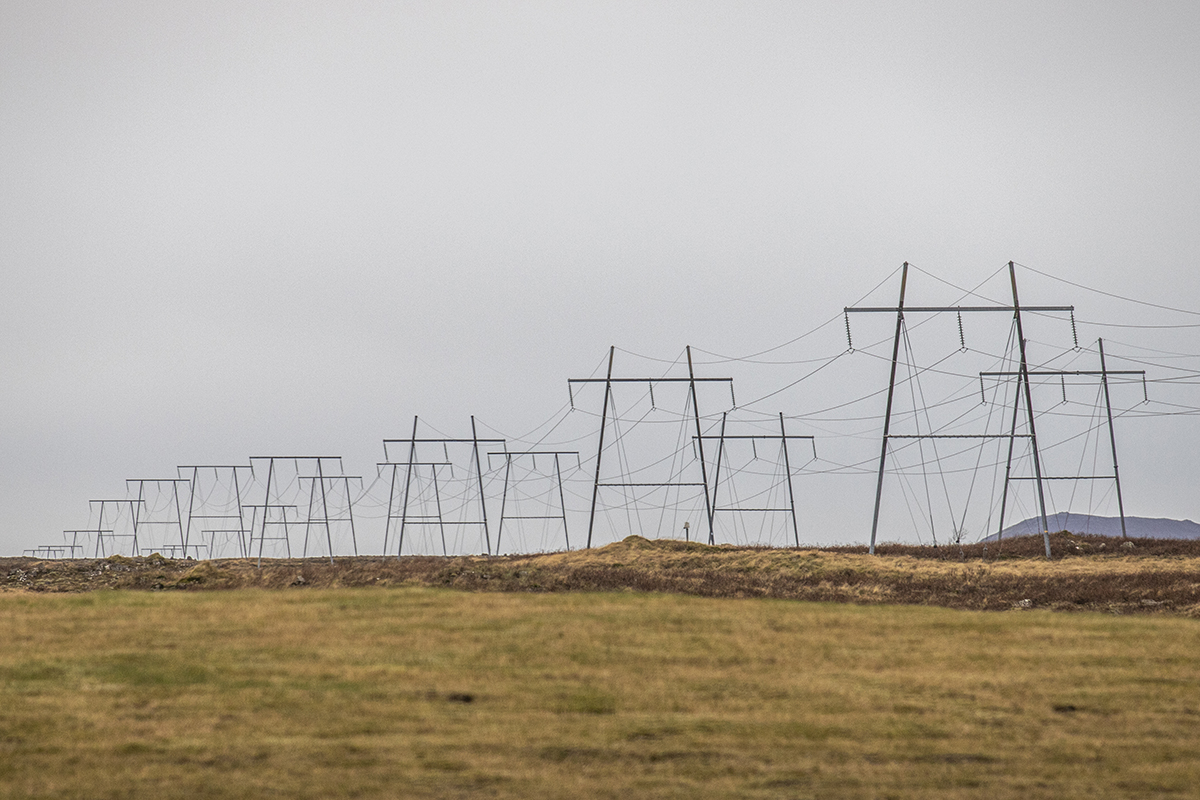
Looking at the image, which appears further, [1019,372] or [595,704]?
[1019,372]

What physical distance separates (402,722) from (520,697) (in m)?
1.97

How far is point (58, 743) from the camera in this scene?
1395cm

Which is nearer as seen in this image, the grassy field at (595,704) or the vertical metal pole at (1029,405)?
the grassy field at (595,704)

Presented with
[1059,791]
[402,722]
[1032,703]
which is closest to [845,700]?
[1032,703]

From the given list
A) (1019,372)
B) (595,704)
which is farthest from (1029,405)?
(595,704)

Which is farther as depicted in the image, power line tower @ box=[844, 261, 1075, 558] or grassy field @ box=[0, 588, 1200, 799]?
power line tower @ box=[844, 261, 1075, 558]

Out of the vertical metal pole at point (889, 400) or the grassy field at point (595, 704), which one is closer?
the grassy field at point (595, 704)

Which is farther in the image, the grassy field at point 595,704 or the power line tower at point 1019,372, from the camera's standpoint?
the power line tower at point 1019,372

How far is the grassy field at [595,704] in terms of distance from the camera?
12.6 meters

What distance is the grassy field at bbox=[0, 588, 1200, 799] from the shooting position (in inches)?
496

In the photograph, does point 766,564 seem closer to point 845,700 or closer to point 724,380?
point 724,380

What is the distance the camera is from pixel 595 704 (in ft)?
51.5

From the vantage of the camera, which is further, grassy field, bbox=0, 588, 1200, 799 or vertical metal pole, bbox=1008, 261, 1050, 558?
vertical metal pole, bbox=1008, 261, 1050, 558

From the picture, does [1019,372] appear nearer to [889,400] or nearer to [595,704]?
[889,400]
